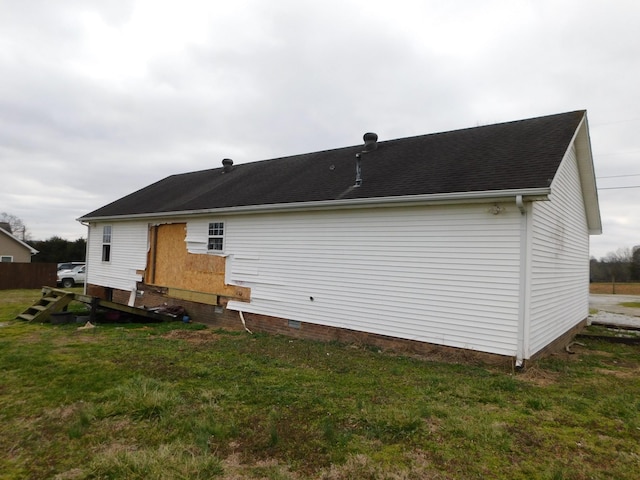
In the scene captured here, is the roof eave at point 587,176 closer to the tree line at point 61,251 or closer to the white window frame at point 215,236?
the white window frame at point 215,236

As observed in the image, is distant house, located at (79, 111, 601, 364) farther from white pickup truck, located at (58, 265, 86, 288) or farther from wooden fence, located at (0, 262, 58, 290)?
white pickup truck, located at (58, 265, 86, 288)

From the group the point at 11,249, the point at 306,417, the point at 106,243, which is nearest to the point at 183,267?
the point at 106,243

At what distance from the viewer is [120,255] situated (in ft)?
49.2

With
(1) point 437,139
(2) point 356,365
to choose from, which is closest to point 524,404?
(2) point 356,365

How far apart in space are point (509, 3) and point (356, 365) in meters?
8.34

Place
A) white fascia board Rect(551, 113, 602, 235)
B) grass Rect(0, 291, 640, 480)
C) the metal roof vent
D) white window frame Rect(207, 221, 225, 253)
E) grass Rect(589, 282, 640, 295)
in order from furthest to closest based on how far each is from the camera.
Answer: grass Rect(589, 282, 640, 295)
the metal roof vent
white window frame Rect(207, 221, 225, 253)
white fascia board Rect(551, 113, 602, 235)
grass Rect(0, 291, 640, 480)

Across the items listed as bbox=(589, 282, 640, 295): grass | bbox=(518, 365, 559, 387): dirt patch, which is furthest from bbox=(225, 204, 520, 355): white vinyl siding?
bbox=(589, 282, 640, 295): grass

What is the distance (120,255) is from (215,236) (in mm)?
5912

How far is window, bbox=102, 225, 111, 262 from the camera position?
15805 millimetres

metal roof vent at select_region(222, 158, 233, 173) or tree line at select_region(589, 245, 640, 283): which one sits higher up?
metal roof vent at select_region(222, 158, 233, 173)

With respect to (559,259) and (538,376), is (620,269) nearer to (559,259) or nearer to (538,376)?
(559,259)

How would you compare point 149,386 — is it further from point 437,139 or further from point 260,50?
point 260,50

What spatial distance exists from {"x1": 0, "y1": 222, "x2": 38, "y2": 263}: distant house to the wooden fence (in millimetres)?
8309

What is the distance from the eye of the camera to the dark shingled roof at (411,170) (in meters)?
7.19
